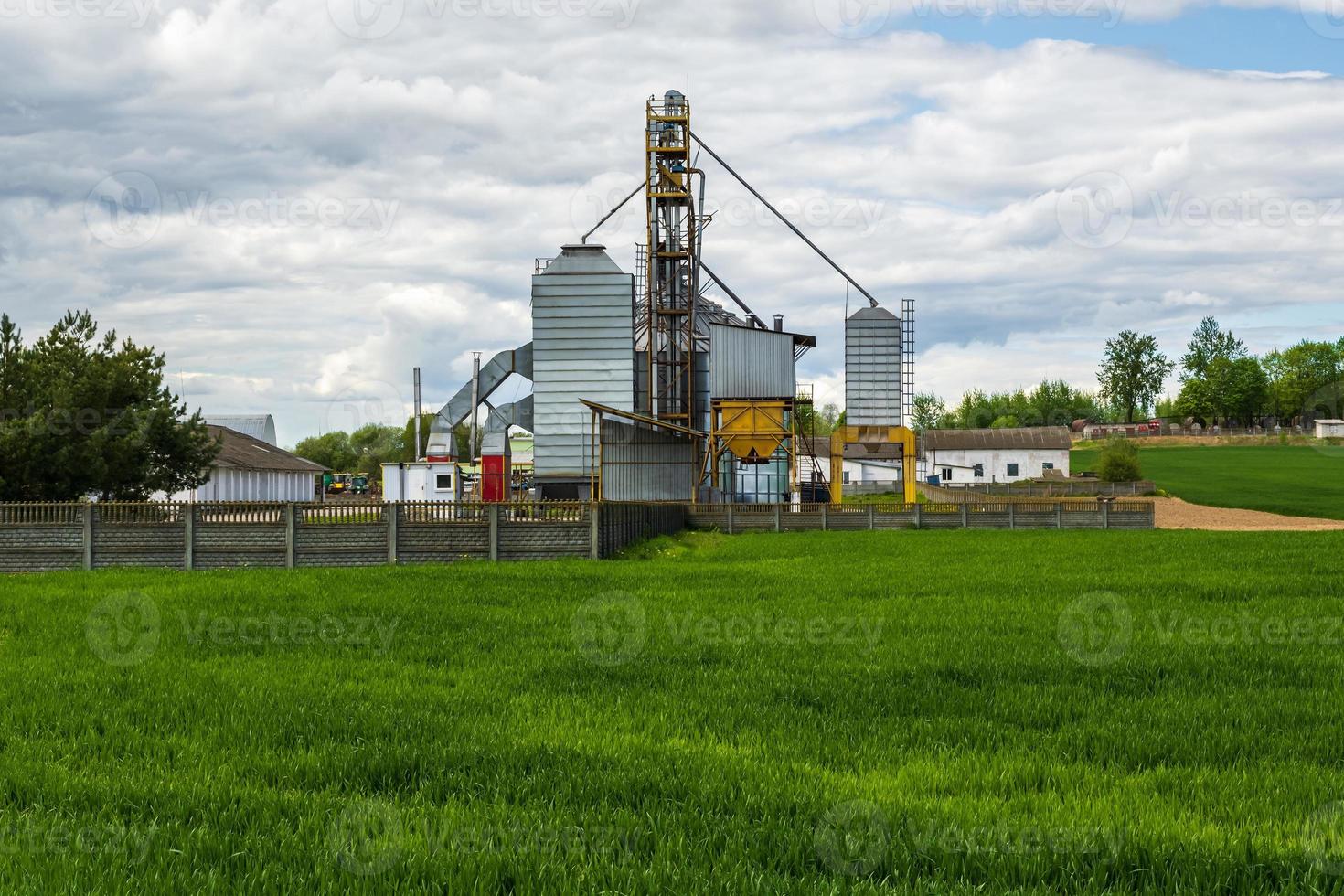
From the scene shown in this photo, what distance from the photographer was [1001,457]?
94.8 meters

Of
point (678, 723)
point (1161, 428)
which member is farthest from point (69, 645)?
point (1161, 428)

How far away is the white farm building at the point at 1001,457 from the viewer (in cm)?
9369

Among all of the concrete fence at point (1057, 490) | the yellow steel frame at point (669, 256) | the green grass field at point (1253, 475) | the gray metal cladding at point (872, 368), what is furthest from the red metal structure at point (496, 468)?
the green grass field at point (1253, 475)

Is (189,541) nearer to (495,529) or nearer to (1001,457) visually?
(495,529)

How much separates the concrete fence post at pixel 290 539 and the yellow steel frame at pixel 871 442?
29.4 meters

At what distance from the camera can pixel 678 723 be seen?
8.48 metres

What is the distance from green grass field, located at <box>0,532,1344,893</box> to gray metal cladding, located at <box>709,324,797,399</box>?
30.1 meters

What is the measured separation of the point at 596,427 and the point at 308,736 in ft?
131

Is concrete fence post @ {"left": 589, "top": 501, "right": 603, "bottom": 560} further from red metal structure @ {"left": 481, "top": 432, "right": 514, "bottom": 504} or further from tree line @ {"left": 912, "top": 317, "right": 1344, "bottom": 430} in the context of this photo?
tree line @ {"left": 912, "top": 317, "right": 1344, "bottom": 430}

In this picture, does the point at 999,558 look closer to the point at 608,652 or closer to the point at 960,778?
the point at 608,652

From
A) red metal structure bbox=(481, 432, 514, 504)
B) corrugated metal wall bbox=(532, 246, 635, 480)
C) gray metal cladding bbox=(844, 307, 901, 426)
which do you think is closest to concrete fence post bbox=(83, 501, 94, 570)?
corrugated metal wall bbox=(532, 246, 635, 480)

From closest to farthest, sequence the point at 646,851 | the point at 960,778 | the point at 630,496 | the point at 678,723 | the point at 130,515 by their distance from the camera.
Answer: the point at 646,851, the point at 960,778, the point at 678,723, the point at 130,515, the point at 630,496

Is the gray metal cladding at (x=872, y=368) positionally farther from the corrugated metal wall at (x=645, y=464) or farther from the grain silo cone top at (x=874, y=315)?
the corrugated metal wall at (x=645, y=464)

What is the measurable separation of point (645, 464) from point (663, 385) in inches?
200
